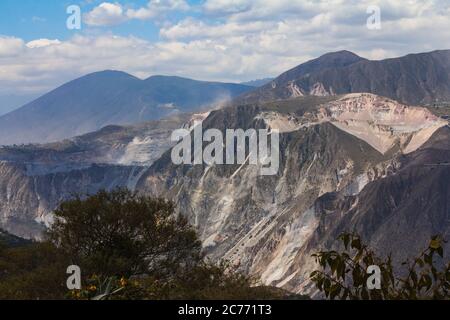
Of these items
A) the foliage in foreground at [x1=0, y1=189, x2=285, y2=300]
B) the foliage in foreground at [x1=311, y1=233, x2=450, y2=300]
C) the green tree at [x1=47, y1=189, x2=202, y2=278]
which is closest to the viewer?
the foliage in foreground at [x1=311, y1=233, x2=450, y2=300]

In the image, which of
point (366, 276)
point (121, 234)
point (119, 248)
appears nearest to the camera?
point (366, 276)

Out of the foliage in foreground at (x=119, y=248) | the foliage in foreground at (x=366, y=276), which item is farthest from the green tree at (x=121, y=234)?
the foliage in foreground at (x=366, y=276)

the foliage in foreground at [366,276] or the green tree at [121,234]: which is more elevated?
the foliage in foreground at [366,276]

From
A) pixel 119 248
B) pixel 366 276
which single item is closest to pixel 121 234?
pixel 119 248

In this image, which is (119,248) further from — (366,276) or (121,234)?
(366,276)

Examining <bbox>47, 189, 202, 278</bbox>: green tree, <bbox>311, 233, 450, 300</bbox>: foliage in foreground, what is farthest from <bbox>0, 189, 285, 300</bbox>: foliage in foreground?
<bbox>311, 233, 450, 300</bbox>: foliage in foreground

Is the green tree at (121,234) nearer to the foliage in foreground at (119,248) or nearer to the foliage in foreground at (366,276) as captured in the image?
the foliage in foreground at (119,248)

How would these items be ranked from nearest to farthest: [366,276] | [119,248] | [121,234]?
1. [366,276]
2. [119,248]
3. [121,234]

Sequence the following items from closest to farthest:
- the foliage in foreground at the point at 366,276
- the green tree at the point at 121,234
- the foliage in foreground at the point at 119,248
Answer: the foliage in foreground at the point at 366,276, the foliage in foreground at the point at 119,248, the green tree at the point at 121,234

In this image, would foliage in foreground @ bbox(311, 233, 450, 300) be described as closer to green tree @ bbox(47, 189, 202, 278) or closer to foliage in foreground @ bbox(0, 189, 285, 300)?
foliage in foreground @ bbox(0, 189, 285, 300)
